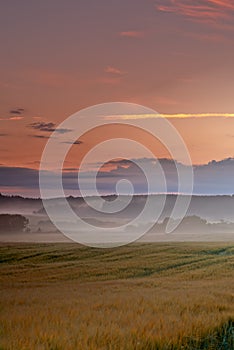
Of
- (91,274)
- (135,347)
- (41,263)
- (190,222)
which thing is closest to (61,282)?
(91,274)

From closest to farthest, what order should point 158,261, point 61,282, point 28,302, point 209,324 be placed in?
1. point 209,324
2. point 28,302
3. point 61,282
4. point 158,261

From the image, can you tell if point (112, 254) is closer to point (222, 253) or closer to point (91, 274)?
point (222, 253)

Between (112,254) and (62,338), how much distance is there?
112 ft

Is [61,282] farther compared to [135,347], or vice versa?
[61,282]

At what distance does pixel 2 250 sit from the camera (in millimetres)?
50906

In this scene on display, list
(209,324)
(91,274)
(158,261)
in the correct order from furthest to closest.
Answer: (158,261), (91,274), (209,324)

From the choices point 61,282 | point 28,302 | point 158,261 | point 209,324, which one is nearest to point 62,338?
point 209,324

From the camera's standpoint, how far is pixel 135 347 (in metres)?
11.6

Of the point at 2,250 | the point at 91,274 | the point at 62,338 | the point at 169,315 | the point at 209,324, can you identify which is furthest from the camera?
the point at 2,250

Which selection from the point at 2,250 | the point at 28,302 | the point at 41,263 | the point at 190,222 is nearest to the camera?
the point at 28,302

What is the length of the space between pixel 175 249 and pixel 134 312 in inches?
1171

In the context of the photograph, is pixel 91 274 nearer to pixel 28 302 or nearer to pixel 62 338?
pixel 28 302

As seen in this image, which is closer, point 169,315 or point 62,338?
point 62,338

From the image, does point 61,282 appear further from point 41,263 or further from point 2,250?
point 2,250
